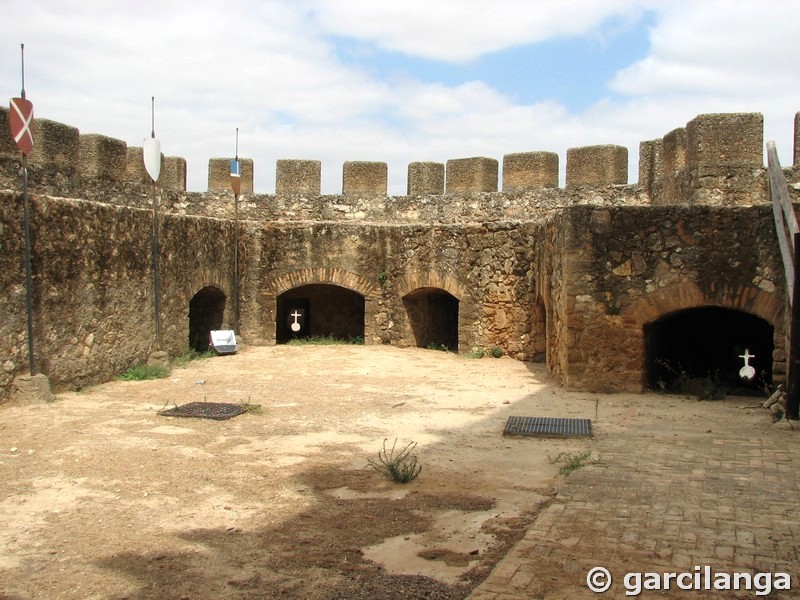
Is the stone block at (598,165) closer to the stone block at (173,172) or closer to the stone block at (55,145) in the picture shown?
the stone block at (173,172)

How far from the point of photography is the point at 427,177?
1538cm

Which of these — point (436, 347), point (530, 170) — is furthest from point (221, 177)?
point (530, 170)

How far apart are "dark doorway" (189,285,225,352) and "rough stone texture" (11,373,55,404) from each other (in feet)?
18.0

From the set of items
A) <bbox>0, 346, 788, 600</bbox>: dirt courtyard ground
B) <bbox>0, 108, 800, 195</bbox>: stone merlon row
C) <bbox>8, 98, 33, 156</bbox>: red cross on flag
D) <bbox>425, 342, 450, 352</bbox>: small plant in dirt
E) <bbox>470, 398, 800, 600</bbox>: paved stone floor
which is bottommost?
<bbox>0, 346, 788, 600</bbox>: dirt courtyard ground

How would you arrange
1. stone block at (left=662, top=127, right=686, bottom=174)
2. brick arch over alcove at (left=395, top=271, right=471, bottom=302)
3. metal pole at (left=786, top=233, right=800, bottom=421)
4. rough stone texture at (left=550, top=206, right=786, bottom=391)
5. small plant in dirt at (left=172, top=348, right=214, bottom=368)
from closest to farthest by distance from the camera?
metal pole at (left=786, top=233, right=800, bottom=421) → rough stone texture at (left=550, top=206, right=786, bottom=391) → stone block at (left=662, top=127, right=686, bottom=174) → small plant in dirt at (left=172, top=348, right=214, bottom=368) → brick arch over alcove at (left=395, top=271, right=471, bottom=302)

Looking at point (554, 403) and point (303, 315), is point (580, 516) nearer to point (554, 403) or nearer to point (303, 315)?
point (554, 403)

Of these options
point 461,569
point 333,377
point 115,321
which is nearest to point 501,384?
point 333,377

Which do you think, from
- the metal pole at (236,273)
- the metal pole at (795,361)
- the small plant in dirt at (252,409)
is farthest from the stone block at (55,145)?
the metal pole at (795,361)

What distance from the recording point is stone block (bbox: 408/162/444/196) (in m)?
15.4

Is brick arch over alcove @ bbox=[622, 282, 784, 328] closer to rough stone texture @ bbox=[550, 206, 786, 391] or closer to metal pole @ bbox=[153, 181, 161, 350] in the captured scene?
rough stone texture @ bbox=[550, 206, 786, 391]

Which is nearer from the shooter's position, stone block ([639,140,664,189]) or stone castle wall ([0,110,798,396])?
stone castle wall ([0,110,798,396])

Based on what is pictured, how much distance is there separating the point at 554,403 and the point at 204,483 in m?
4.60

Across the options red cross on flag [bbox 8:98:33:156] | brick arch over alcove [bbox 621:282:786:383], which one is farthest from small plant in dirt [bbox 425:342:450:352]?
red cross on flag [bbox 8:98:33:156]

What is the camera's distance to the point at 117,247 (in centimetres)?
1039
